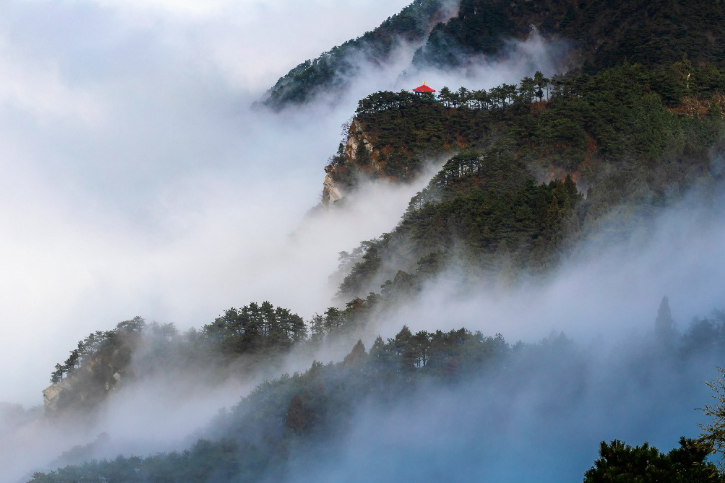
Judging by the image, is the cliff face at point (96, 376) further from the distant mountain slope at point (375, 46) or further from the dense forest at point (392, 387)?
the distant mountain slope at point (375, 46)

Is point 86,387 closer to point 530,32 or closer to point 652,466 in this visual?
point 652,466

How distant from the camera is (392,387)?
56750 mm

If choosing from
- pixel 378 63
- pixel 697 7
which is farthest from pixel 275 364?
pixel 378 63

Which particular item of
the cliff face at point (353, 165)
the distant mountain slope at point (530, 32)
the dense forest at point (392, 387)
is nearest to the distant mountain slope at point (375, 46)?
the distant mountain slope at point (530, 32)

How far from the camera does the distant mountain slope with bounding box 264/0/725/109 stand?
98.4 m

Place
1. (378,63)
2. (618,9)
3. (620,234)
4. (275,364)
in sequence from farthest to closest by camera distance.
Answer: (378,63) < (618,9) < (275,364) < (620,234)

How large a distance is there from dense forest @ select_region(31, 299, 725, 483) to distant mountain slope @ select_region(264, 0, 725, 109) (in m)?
47.8

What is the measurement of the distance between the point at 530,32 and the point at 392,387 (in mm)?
74695

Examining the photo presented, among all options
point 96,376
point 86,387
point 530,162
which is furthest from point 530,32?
point 86,387

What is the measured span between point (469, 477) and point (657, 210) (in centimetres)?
2274

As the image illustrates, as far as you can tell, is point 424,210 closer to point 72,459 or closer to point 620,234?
point 620,234

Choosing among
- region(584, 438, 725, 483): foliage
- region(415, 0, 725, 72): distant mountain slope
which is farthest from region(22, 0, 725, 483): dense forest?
region(415, 0, 725, 72): distant mountain slope

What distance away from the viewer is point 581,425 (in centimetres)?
5025

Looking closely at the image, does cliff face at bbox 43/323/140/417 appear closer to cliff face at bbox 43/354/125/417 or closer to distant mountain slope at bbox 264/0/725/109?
cliff face at bbox 43/354/125/417
